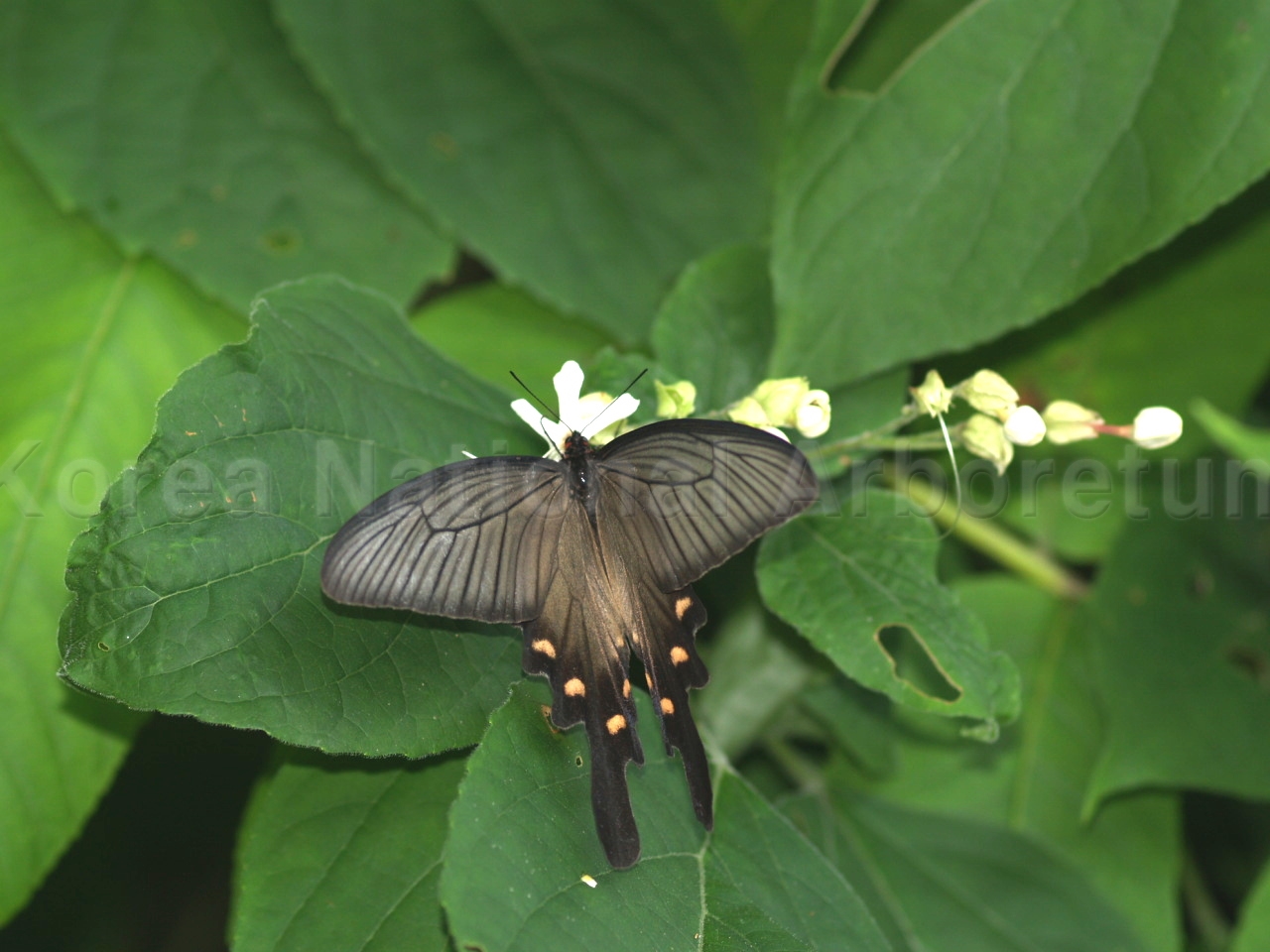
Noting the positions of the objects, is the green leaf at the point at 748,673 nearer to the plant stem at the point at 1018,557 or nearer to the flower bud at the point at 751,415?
the flower bud at the point at 751,415

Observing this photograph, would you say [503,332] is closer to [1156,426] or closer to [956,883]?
[1156,426]

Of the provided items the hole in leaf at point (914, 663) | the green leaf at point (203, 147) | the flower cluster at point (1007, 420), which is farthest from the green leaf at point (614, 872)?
the green leaf at point (203, 147)

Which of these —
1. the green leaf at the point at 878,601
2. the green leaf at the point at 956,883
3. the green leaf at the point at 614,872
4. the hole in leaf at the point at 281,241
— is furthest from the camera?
the hole in leaf at the point at 281,241

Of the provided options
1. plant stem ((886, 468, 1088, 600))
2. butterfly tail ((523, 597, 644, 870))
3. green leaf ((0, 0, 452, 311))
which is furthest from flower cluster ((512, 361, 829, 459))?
plant stem ((886, 468, 1088, 600))

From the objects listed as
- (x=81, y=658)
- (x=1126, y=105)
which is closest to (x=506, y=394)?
(x=81, y=658)

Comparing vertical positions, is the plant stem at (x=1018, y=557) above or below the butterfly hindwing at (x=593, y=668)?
below

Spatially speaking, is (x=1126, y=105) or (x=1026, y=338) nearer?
(x=1126, y=105)

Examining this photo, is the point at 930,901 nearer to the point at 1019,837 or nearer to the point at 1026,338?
the point at 1019,837
